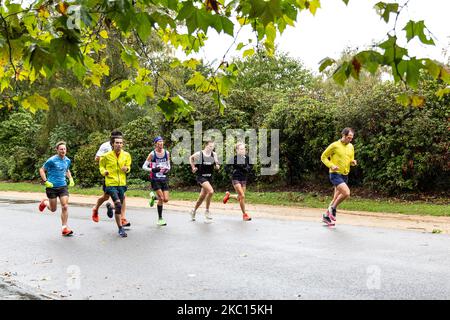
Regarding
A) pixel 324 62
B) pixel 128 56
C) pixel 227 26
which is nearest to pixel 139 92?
pixel 128 56

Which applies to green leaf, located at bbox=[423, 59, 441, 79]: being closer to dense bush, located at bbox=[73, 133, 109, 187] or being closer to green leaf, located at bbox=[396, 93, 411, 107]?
green leaf, located at bbox=[396, 93, 411, 107]

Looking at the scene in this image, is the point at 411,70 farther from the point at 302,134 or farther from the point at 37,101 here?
the point at 302,134

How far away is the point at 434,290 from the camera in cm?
542

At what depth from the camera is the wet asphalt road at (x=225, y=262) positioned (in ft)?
18.0

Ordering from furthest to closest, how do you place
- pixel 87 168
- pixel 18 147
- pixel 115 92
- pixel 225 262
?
pixel 18 147, pixel 87 168, pixel 225 262, pixel 115 92

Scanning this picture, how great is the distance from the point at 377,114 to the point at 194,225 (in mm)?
7366

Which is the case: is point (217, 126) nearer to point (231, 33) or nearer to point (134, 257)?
point (134, 257)

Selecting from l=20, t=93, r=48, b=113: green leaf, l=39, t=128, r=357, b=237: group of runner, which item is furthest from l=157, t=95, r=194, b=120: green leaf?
l=39, t=128, r=357, b=237: group of runner

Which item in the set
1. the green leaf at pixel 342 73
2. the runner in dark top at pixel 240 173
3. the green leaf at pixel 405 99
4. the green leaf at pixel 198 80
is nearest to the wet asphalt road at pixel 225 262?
the runner in dark top at pixel 240 173

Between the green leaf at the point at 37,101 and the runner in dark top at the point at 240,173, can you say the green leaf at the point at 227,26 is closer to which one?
the green leaf at the point at 37,101

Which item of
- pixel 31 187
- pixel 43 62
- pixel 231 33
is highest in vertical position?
pixel 231 33

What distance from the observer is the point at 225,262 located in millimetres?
7043

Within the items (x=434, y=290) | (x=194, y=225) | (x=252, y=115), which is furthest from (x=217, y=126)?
(x=434, y=290)
